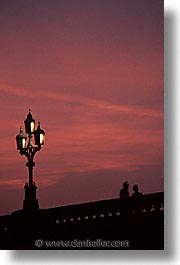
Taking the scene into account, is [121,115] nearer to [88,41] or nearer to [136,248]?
[88,41]

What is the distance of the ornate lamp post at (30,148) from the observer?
8.52 ft

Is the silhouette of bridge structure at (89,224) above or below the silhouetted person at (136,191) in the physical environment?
below

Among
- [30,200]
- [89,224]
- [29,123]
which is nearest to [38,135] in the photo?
[29,123]

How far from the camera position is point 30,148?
2609 mm

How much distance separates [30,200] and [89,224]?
0.67ft

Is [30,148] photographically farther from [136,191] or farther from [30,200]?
[136,191]

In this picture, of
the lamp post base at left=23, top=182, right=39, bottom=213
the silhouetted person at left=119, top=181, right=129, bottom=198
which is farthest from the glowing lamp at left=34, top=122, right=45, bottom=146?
the silhouetted person at left=119, top=181, right=129, bottom=198

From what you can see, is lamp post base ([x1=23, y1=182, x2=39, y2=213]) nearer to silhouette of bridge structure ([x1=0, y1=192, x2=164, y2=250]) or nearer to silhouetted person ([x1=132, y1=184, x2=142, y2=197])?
silhouette of bridge structure ([x1=0, y1=192, x2=164, y2=250])

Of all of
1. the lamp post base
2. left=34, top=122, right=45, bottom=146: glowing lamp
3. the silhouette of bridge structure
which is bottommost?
the silhouette of bridge structure

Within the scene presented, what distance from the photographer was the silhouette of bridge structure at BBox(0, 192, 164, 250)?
2557 mm

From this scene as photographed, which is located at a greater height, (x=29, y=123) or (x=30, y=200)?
(x=29, y=123)

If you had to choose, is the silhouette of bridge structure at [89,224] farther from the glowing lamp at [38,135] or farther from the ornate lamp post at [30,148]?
the glowing lamp at [38,135]

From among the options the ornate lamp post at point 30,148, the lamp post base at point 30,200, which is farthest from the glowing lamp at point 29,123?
the lamp post base at point 30,200

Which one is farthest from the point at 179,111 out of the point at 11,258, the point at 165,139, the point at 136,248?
the point at 11,258
